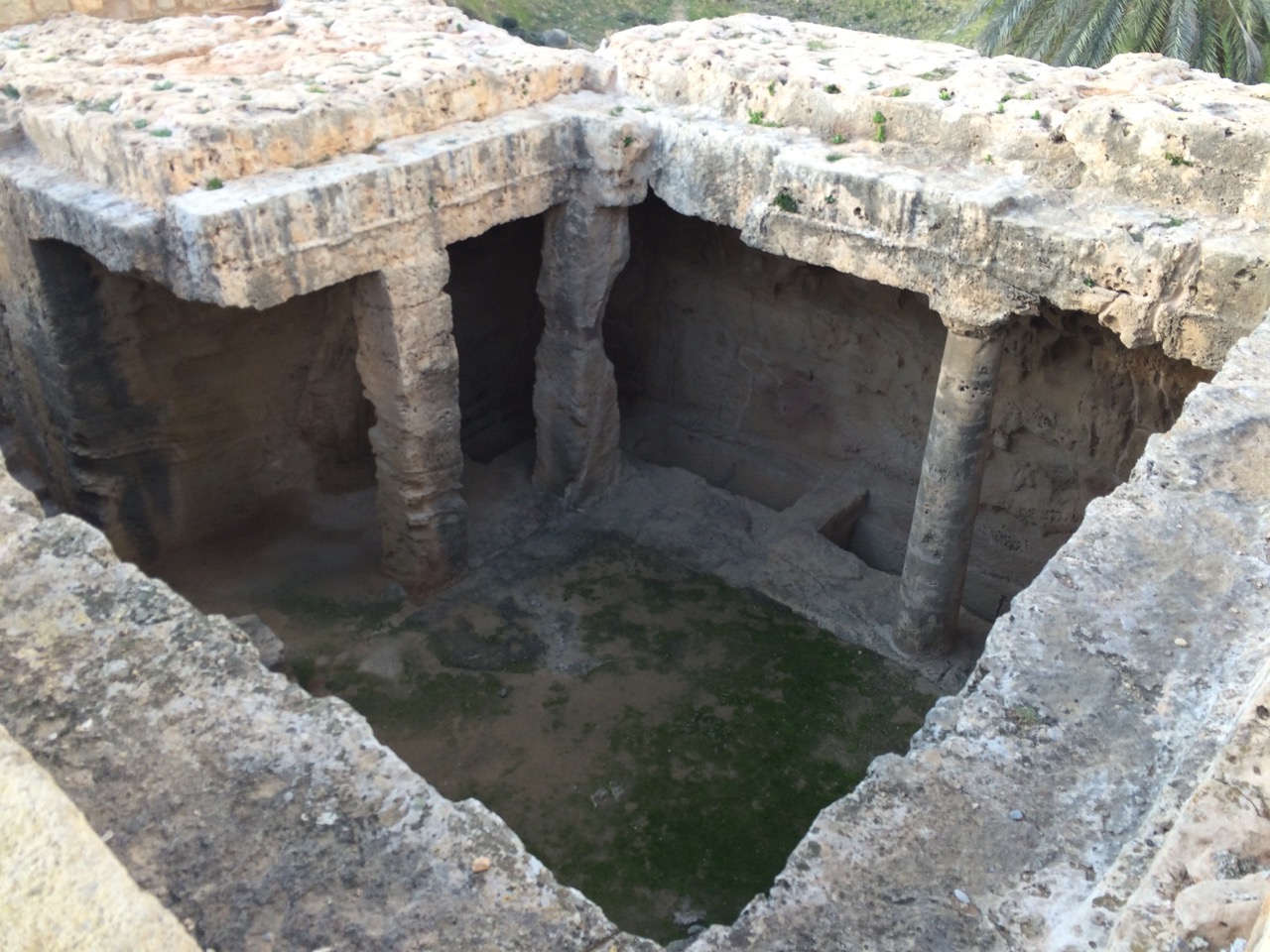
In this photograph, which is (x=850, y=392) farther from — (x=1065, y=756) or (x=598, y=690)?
(x=1065, y=756)

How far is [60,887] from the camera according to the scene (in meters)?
2.18

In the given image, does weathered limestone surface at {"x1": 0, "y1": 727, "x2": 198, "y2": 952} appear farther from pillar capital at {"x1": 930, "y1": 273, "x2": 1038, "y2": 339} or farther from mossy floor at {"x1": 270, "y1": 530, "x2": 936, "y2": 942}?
pillar capital at {"x1": 930, "y1": 273, "x2": 1038, "y2": 339}

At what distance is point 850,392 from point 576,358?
237 cm

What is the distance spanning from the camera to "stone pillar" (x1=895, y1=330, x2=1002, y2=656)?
714 centimetres

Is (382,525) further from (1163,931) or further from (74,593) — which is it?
(1163,931)

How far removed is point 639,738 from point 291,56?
5102 millimetres

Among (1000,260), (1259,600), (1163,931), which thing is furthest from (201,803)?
(1000,260)

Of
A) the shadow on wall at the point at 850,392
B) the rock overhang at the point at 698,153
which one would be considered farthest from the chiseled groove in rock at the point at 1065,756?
the shadow on wall at the point at 850,392

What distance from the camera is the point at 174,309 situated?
318 inches

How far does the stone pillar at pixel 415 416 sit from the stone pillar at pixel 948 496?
318cm

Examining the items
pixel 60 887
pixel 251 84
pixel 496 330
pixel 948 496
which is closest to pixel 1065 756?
pixel 60 887

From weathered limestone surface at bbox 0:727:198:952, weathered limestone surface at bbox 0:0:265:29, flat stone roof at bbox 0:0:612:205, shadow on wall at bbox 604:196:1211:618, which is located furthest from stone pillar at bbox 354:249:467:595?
weathered limestone surface at bbox 0:727:198:952

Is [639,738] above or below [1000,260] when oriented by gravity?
below

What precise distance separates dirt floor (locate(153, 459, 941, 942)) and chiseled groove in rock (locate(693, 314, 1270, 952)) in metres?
3.33
